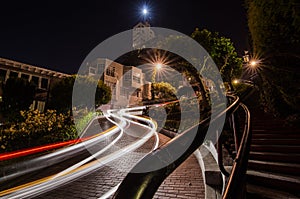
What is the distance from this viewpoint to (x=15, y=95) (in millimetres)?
23781

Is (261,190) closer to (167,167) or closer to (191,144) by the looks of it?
(191,144)

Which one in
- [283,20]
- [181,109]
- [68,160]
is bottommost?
[68,160]

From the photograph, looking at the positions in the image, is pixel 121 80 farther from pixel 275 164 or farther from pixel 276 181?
pixel 276 181

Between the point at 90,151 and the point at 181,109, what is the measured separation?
786 cm

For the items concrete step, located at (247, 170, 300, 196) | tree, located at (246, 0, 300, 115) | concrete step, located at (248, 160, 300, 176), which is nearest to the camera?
concrete step, located at (247, 170, 300, 196)

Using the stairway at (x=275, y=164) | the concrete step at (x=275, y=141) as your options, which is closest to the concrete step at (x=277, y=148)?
the stairway at (x=275, y=164)

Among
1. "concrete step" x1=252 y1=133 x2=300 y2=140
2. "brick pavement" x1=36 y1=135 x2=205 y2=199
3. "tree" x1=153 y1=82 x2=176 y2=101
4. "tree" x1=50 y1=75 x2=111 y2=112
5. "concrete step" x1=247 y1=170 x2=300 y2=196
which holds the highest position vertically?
"tree" x1=153 y1=82 x2=176 y2=101

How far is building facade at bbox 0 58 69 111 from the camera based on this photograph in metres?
29.7

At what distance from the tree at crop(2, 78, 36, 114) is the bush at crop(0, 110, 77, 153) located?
1334cm

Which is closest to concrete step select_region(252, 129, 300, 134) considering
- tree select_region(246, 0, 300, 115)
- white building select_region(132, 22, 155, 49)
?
tree select_region(246, 0, 300, 115)

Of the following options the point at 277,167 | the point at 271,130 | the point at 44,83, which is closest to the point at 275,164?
the point at 277,167

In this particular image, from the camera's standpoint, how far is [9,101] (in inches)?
920

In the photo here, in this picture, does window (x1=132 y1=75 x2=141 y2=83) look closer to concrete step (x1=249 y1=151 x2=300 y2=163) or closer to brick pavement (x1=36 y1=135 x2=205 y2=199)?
brick pavement (x1=36 y1=135 x2=205 y2=199)

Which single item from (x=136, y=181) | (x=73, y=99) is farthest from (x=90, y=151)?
(x=73, y=99)
